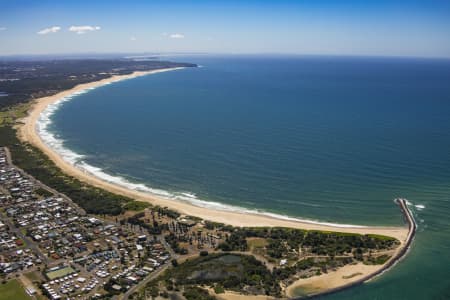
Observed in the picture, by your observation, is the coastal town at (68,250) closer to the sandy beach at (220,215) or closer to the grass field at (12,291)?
the grass field at (12,291)

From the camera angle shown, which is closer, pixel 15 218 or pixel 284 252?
pixel 284 252

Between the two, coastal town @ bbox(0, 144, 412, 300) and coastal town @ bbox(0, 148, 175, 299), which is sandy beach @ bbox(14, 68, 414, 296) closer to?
coastal town @ bbox(0, 144, 412, 300)

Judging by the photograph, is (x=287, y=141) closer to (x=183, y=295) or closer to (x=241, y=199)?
(x=241, y=199)

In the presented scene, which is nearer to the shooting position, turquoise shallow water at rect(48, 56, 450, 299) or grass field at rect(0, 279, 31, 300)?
grass field at rect(0, 279, 31, 300)

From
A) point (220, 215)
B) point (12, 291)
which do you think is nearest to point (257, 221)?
point (220, 215)

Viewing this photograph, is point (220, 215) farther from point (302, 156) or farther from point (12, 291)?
point (12, 291)

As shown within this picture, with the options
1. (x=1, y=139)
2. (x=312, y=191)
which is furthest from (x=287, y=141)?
(x=1, y=139)

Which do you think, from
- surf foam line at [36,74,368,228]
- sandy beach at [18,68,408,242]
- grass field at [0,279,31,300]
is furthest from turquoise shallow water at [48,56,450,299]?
grass field at [0,279,31,300]
